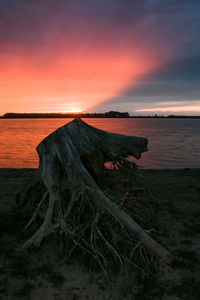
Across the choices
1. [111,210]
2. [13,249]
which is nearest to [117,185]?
[111,210]

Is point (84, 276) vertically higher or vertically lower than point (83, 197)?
lower

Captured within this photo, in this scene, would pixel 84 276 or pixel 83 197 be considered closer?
pixel 84 276

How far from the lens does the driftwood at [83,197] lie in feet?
15.4

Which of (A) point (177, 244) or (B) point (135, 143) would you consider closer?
(A) point (177, 244)

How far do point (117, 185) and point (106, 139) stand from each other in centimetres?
165

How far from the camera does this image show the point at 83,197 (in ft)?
17.2

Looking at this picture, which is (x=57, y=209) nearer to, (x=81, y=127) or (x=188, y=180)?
(x=81, y=127)

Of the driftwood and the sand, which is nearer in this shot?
the sand

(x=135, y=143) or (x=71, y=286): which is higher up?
(x=135, y=143)

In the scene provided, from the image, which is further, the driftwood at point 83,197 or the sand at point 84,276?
the driftwood at point 83,197

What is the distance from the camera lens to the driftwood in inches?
185

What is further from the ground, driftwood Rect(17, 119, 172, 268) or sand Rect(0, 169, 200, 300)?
driftwood Rect(17, 119, 172, 268)

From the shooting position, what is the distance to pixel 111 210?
5.02m

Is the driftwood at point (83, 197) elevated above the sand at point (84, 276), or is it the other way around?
the driftwood at point (83, 197)
